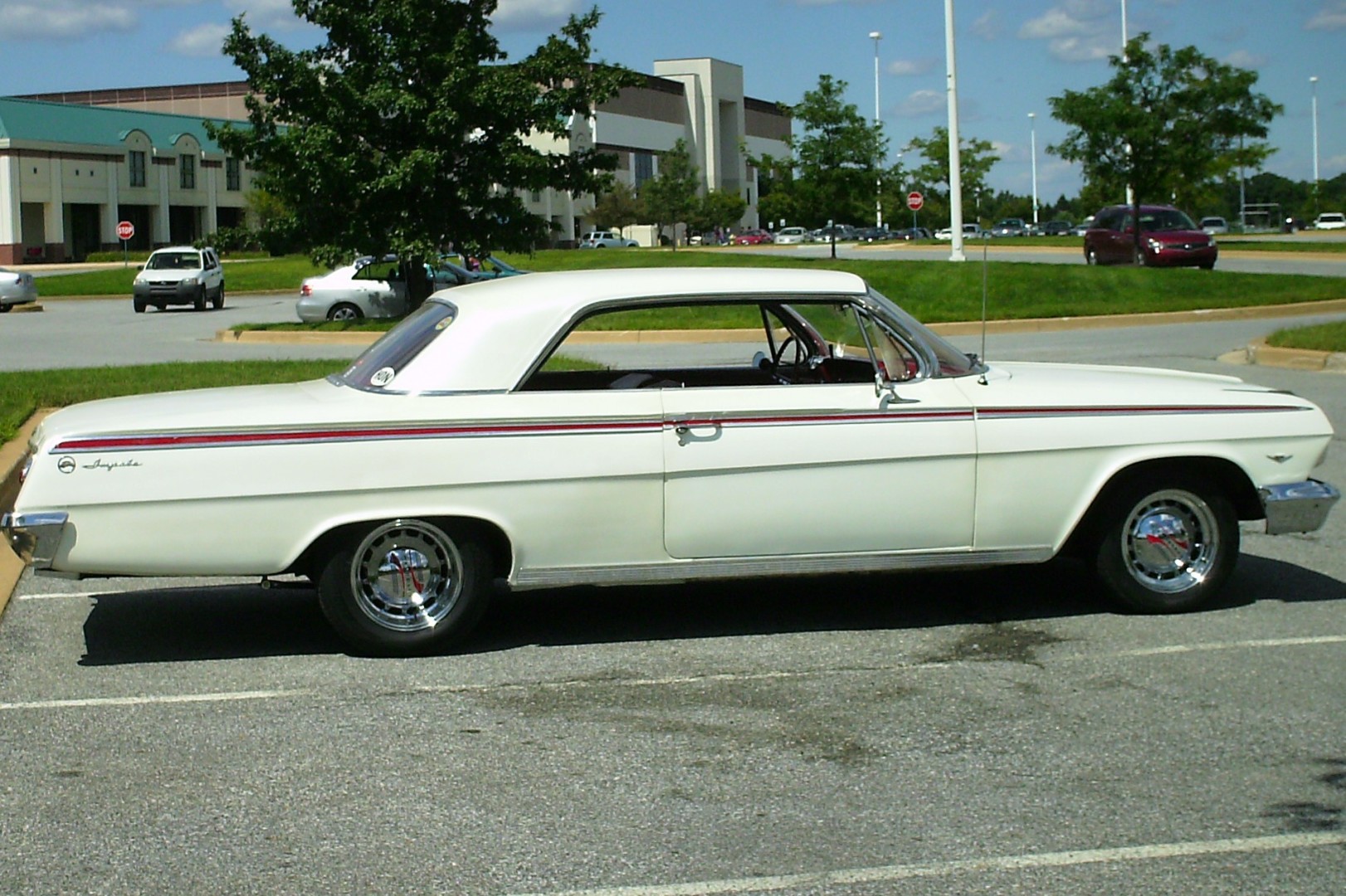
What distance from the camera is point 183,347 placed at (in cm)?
2406

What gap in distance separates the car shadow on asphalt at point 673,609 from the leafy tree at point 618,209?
9439cm

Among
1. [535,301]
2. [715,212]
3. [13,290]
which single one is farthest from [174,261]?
[715,212]

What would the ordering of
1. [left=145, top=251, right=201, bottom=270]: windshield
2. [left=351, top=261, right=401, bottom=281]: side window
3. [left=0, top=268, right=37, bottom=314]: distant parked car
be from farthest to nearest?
[left=0, top=268, right=37, bottom=314]: distant parked car, [left=145, top=251, right=201, bottom=270]: windshield, [left=351, top=261, right=401, bottom=281]: side window

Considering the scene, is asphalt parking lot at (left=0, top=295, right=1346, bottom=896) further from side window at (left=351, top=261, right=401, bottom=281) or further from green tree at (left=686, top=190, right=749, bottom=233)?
green tree at (left=686, top=190, right=749, bottom=233)

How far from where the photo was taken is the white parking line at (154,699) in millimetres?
5898

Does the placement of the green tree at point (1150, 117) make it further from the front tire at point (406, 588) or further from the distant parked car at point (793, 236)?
the distant parked car at point (793, 236)

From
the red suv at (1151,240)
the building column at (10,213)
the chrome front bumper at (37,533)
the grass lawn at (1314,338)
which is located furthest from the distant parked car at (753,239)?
the chrome front bumper at (37,533)

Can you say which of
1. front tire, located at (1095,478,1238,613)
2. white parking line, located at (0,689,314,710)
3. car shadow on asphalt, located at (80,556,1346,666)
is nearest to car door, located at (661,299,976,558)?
car shadow on asphalt, located at (80,556,1346,666)

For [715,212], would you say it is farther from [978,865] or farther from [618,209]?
[978,865]

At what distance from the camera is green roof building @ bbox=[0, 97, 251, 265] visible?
253 feet

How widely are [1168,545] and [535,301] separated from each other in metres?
2.94

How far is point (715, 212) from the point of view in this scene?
8806 cm

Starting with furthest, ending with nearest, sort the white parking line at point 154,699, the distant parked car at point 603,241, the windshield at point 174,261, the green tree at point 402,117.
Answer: the distant parked car at point 603,241, the windshield at point 174,261, the green tree at point 402,117, the white parking line at point 154,699

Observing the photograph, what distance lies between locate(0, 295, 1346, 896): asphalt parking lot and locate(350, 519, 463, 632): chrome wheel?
7.7 inches
